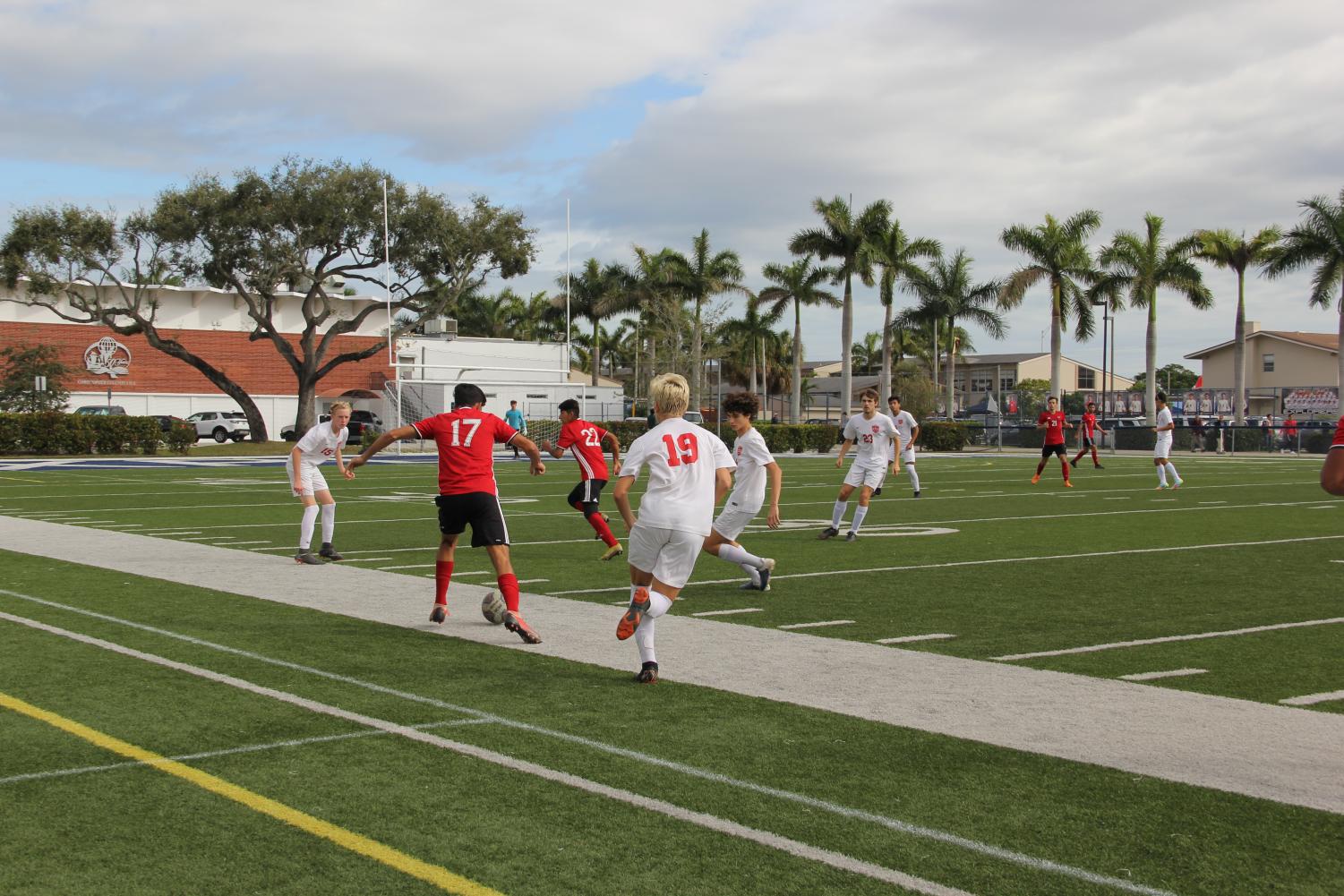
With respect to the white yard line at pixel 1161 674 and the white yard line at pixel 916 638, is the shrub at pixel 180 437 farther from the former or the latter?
the white yard line at pixel 1161 674

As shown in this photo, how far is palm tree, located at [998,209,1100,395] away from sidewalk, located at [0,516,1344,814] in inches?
2061

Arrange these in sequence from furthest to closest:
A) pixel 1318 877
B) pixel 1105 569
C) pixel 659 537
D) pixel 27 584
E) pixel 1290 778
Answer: pixel 1105 569 → pixel 27 584 → pixel 659 537 → pixel 1290 778 → pixel 1318 877

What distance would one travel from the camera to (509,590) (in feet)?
29.1

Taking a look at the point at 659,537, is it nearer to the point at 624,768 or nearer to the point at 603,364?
the point at 624,768

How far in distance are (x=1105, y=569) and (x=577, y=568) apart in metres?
5.08

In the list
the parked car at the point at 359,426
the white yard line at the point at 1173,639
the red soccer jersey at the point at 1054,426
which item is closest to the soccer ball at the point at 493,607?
the white yard line at the point at 1173,639

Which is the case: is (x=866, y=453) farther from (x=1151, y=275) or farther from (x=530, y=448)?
(x=1151, y=275)

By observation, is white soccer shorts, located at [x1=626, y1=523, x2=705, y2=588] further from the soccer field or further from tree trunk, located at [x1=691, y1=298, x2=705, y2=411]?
tree trunk, located at [x1=691, y1=298, x2=705, y2=411]

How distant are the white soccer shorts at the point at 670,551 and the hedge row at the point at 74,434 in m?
38.0

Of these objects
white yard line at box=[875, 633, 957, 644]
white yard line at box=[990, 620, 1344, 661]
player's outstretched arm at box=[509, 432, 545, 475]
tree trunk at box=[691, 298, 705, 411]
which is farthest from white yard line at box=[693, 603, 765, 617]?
tree trunk at box=[691, 298, 705, 411]

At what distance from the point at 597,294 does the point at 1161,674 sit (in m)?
72.4

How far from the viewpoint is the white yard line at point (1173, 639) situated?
8.32 metres

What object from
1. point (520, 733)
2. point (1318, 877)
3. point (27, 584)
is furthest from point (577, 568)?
point (1318, 877)

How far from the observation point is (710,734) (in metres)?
6.22
